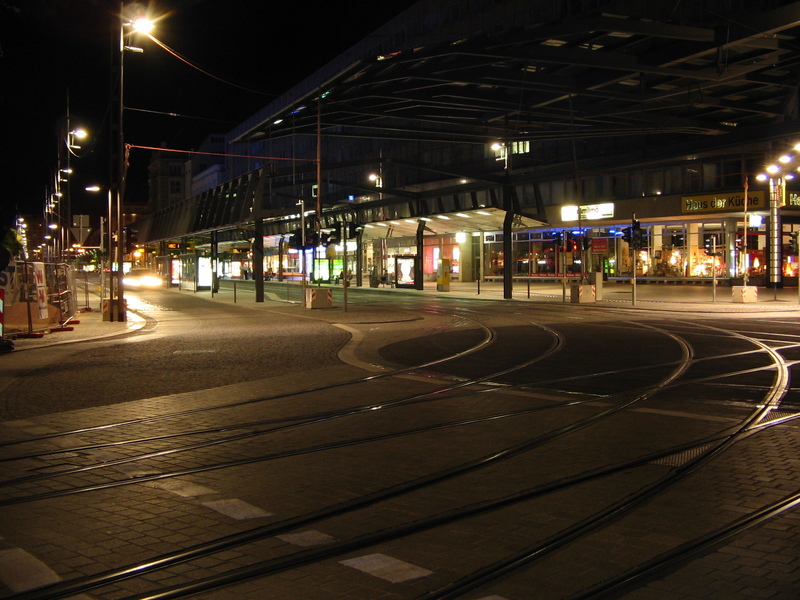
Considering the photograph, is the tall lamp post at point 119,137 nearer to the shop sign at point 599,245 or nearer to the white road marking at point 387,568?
the white road marking at point 387,568

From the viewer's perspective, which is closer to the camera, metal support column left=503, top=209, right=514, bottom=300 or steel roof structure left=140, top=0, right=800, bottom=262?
steel roof structure left=140, top=0, right=800, bottom=262

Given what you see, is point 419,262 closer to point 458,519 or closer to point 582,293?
point 582,293

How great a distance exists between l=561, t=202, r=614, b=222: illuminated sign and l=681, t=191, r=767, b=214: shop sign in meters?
4.98

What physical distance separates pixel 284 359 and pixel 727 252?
39.0 m

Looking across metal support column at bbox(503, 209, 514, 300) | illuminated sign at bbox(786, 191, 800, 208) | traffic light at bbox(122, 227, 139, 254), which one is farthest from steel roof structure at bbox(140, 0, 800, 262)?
traffic light at bbox(122, 227, 139, 254)

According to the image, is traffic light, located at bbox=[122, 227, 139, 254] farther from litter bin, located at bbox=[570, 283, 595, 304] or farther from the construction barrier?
litter bin, located at bbox=[570, 283, 595, 304]

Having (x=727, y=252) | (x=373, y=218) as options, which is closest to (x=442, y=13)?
(x=373, y=218)

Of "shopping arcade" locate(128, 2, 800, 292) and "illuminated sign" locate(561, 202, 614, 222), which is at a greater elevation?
"shopping arcade" locate(128, 2, 800, 292)

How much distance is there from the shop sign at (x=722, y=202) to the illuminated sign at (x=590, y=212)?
4.98 meters

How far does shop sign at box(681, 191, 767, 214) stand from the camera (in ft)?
141

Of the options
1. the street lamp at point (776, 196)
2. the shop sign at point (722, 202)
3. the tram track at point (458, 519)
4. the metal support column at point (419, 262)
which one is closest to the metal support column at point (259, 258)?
the metal support column at point (419, 262)

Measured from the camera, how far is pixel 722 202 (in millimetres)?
44219

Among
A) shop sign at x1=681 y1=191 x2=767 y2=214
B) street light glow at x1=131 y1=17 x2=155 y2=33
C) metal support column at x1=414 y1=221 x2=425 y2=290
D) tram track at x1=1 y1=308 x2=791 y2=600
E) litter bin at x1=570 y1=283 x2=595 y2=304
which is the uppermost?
street light glow at x1=131 y1=17 x2=155 y2=33

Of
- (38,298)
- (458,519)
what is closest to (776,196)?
(38,298)
